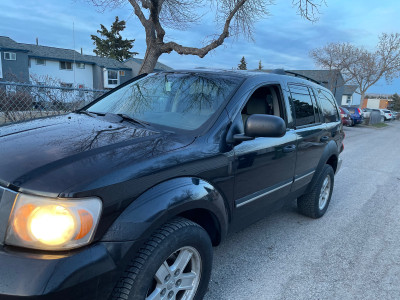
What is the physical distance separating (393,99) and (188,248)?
84557 millimetres

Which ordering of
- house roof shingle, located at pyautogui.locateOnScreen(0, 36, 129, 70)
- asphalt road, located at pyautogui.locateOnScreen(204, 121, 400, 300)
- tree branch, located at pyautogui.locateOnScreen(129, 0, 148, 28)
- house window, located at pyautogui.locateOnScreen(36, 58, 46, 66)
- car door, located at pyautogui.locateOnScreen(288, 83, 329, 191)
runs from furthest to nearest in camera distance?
house window, located at pyautogui.locateOnScreen(36, 58, 46, 66)
house roof shingle, located at pyautogui.locateOnScreen(0, 36, 129, 70)
tree branch, located at pyautogui.locateOnScreen(129, 0, 148, 28)
car door, located at pyautogui.locateOnScreen(288, 83, 329, 191)
asphalt road, located at pyautogui.locateOnScreen(204, 121, 400, 300)

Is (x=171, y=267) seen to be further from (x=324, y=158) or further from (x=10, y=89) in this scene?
(x=10, y=89)

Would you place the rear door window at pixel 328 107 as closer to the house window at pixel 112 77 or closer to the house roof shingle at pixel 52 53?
the house roof shingle at pixel 52 53

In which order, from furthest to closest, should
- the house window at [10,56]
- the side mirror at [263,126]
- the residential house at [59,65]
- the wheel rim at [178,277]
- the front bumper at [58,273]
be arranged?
the residential house at [59,65] → the house window at [10,56] → the side mirror at [263,126] → the wheel rim at [178,277] → the front bumper at [58,273]

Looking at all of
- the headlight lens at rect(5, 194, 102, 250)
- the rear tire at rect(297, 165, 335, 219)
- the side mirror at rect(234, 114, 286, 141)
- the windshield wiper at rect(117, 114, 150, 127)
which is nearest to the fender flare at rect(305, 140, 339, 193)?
Answer: the rear tire at rect(297, 165, 335, 219)

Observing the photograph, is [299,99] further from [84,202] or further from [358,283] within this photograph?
[84,202]

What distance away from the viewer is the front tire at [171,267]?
1659 mm

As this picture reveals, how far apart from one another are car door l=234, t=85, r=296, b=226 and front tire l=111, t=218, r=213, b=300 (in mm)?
590

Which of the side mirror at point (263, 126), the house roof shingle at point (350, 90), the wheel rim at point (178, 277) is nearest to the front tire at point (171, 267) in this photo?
the wheel rim at point (178, 277)

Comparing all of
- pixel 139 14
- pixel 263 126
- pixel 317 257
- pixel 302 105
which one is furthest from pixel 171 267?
pixel 139 14

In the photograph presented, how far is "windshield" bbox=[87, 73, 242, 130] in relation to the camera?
8.34 ft

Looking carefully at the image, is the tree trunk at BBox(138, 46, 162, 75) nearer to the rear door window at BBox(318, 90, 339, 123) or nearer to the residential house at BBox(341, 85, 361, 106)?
the rear door window at BBox(318, 90, 339, 123)

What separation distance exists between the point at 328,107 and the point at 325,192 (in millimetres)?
1241

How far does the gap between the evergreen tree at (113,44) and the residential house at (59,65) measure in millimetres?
8853
